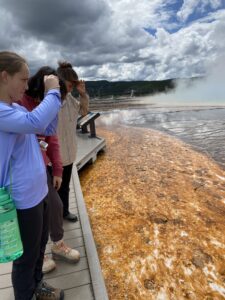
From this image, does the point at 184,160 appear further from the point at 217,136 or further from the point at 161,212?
the point at 217,136

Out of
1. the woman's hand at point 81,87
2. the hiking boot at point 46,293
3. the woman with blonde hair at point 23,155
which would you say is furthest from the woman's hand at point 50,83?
the hiking boot at point 46,293

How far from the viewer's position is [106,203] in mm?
5871

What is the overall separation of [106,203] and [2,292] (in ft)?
11.1

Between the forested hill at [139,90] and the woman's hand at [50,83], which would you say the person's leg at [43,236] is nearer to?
the woman's hand at [50,83]

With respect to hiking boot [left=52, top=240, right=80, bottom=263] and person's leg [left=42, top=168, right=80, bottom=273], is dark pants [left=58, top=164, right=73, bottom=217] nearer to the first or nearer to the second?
person's leg [left=42, top=168, right=80, bottom=273]

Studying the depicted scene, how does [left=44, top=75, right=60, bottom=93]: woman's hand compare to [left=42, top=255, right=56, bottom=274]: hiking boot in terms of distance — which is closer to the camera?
[left=44, top=75, right=60, bottom=93]: woman's hand

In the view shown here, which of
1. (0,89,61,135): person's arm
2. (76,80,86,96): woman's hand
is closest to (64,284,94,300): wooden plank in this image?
(0,89,61,135): person's arm

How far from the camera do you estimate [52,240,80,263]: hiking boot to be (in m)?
3.00

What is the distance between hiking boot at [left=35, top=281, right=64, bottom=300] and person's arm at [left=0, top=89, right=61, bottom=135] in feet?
5.09

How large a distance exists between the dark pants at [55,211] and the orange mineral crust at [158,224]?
1.13m

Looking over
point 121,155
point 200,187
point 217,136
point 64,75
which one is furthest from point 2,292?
point 217,136

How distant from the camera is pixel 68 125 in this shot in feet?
11.5

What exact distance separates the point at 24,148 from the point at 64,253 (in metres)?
1.68

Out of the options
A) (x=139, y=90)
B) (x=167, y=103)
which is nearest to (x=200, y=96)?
(x=167, y=103)
